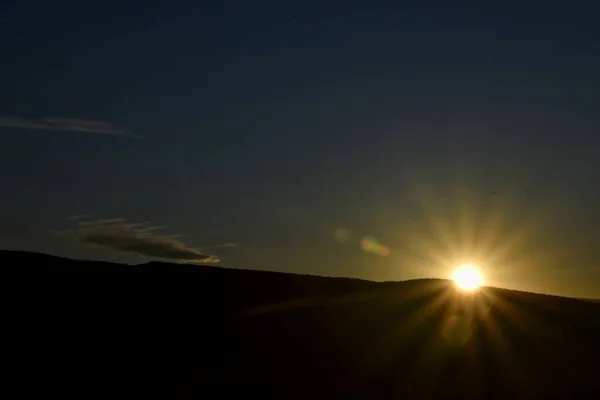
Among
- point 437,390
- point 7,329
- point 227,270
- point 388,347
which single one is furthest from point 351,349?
point 7,329

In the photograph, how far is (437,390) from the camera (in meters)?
20.4

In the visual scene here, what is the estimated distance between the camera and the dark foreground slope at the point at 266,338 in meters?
18.6

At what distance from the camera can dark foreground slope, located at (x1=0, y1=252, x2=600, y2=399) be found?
61.1 ft

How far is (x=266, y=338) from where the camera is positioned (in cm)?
2111

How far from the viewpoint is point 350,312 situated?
78.2 feet

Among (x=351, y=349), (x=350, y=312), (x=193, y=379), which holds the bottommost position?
(x=193, y=379)

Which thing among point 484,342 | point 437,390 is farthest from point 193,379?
point 484,342

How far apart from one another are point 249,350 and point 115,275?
5.70 meters

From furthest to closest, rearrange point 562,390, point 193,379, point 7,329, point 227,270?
point 227,270 < point 562,390 < point 7,329 < point 193,379

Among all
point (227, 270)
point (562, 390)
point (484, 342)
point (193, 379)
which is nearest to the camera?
point (193, 379)

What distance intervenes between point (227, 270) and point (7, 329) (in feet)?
25.4

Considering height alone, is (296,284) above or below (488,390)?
above

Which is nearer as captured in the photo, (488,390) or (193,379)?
(193,379)

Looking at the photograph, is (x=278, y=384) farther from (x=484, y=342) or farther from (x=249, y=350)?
(x=484, y=342)
